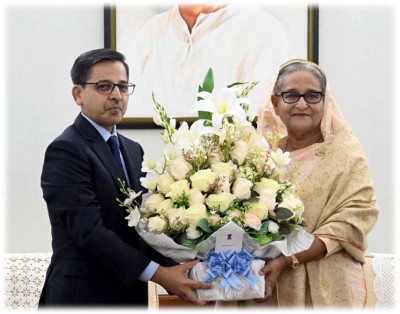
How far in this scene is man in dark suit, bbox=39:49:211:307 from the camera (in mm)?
2127

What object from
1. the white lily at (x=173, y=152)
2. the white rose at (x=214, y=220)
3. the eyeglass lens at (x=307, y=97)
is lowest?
the white rose at (x=214, y=220)

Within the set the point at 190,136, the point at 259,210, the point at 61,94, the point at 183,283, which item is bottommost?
the point at 183,283

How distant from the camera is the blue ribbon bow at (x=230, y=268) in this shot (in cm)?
204

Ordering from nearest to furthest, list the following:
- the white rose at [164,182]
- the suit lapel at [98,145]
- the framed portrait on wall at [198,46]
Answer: the white rose at [164,182]
the suit lapel at [98,145]
the framed portrait on wall at [198,46]

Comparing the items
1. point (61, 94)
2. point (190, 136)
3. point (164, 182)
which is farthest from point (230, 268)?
point (61, 94)

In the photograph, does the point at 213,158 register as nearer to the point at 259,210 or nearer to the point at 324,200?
the point at 259,210

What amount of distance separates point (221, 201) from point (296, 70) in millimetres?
721

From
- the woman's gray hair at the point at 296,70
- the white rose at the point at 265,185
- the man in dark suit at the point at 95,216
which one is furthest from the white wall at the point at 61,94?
the white rose at the point at 265,185

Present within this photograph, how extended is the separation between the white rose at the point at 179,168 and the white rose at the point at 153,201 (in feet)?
0.27

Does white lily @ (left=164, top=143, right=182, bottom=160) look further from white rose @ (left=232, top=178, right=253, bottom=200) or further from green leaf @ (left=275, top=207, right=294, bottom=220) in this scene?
green leaf @ (left=275, top=207, right=294, bottom=220)

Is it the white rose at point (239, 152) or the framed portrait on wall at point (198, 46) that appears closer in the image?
the white rose at point (239, 152)

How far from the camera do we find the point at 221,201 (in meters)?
2.01

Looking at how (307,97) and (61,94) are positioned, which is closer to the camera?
(307,97)

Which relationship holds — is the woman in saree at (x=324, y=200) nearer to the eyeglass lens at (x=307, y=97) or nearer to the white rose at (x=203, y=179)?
the eyeglass lens at (x=307, y=97)
